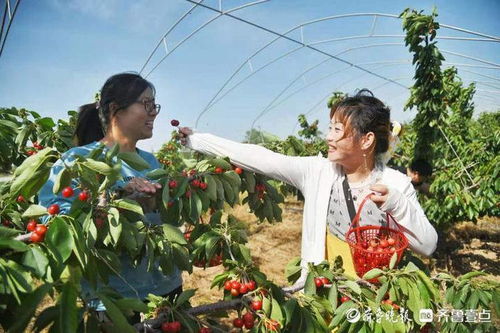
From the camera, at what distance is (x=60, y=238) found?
769 mm

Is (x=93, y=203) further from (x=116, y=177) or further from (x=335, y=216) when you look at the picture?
(x=335, y=216)

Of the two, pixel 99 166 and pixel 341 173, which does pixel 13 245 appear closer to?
pixel 99 166

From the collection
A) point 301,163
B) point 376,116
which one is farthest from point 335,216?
point 376,116

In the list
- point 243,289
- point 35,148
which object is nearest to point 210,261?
point 243,289

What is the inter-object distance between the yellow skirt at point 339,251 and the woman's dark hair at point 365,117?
0.47 meters

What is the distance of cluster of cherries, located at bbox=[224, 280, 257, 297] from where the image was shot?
1.18 meters

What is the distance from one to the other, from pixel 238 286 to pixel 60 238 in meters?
0.62

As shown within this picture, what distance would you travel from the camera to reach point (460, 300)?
1326 mm

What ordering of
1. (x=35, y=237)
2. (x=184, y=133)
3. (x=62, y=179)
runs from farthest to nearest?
1. (x=184, y=133)
2. (x=62, y=179)
3. (x=35, y=237)

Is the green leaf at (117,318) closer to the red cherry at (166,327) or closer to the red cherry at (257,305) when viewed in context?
the red cherry at (166,327)

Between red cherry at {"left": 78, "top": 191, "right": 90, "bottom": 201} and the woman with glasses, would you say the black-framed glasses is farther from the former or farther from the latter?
red cherry at {"left": 78, "top": 191, "right": 90, "bottom": 201}

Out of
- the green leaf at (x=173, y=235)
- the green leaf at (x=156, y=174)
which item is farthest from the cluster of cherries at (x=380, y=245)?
the green leaf at (x=156, y=174)

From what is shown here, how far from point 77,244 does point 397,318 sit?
1.01 meters

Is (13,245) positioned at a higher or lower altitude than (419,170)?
lower
